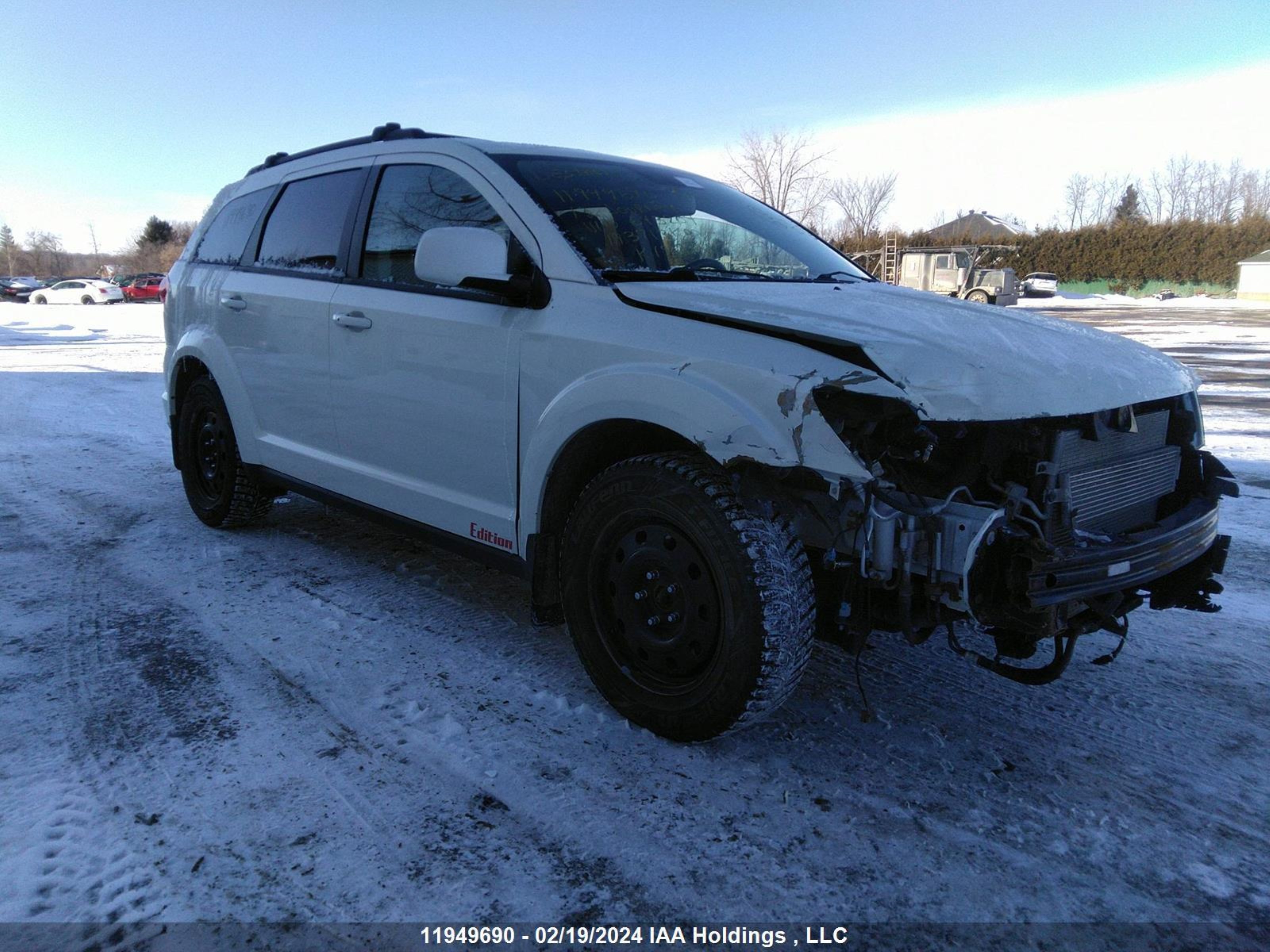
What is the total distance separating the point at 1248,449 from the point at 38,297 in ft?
164

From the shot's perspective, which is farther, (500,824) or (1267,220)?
(1267,220)

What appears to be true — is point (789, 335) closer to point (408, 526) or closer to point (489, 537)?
point (489, 537)

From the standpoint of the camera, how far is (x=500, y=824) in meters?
2.35

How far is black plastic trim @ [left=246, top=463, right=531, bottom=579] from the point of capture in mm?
3238

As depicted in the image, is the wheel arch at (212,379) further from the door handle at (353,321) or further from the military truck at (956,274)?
the military truck at (956,274)

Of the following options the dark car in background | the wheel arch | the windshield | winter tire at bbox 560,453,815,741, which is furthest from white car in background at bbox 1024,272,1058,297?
the dark car in background

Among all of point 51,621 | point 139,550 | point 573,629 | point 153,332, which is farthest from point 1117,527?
point 153,332

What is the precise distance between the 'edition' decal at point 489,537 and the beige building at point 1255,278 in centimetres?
5265

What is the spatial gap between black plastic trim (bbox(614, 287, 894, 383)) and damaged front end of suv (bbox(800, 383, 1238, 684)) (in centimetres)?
9

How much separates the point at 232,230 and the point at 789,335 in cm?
Answer: 367

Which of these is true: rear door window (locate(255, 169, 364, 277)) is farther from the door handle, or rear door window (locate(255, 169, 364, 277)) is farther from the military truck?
the military truck

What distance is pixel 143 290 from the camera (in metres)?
44.4

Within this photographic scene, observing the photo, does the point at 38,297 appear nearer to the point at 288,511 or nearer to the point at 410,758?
the point at 288,511

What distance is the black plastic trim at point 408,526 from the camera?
10.6ft
